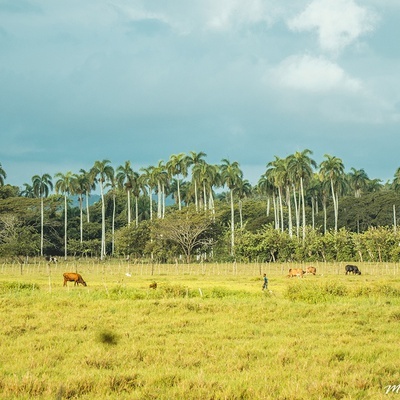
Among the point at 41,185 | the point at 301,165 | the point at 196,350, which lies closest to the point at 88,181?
the point at 41,185

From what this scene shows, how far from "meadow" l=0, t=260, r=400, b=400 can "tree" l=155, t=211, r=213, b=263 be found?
5026cm

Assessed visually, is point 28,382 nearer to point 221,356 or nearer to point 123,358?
point 123,358

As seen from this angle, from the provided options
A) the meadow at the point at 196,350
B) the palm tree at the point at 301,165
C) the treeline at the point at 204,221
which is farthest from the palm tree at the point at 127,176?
the meadow at the point at 196,350

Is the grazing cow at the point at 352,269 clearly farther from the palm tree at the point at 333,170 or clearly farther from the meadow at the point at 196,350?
the palm tree at the point at 333,170

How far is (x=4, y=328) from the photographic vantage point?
14859 mm

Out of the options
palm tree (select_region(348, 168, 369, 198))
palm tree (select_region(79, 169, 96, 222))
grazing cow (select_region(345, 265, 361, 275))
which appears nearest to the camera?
grazing cow (select_region(345, 265, 361, 275))

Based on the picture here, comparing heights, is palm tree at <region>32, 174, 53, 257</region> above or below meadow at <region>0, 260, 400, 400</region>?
above

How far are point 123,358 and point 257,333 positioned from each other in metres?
4.71

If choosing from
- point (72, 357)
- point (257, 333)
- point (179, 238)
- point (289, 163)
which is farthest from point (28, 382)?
point (289, 163)

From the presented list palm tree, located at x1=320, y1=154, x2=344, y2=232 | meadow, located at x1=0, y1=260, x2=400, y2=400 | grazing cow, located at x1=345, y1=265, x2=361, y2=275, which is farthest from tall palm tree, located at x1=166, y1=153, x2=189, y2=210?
meadow, located at x1=0, y1=260, x2=400, y2=400

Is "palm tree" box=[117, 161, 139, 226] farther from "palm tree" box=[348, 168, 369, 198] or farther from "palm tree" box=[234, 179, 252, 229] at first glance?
"palm tree" box=[348, 168, 369, 198]

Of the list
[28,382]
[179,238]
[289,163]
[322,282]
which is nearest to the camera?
[28,382]

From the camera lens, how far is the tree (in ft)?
237

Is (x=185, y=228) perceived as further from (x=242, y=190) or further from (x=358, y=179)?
(x=358, y=179)
